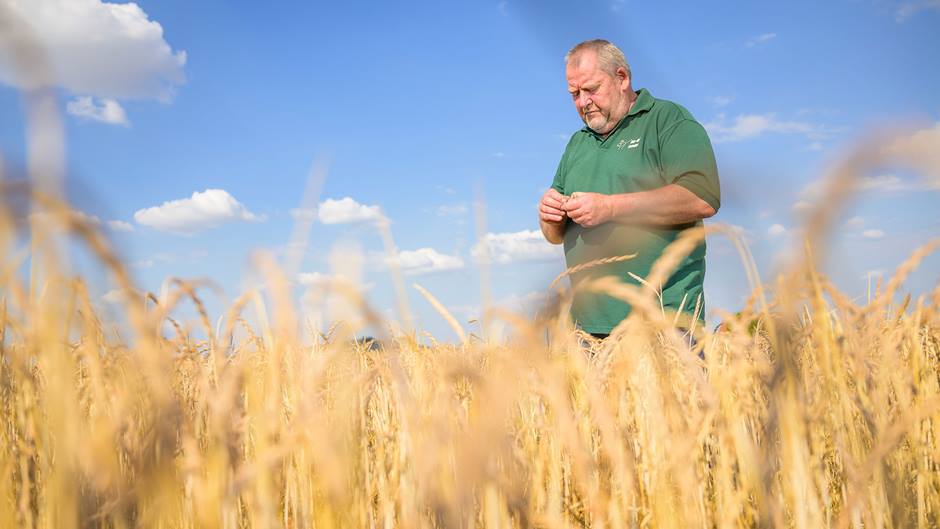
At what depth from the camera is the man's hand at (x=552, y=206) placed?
10.00 feet

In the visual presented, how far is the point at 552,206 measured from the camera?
310 centimetres

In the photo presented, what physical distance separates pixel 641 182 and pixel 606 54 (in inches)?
26.9

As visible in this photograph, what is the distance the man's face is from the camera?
133 inches

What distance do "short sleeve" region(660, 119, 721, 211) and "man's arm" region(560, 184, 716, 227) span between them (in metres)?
0.07

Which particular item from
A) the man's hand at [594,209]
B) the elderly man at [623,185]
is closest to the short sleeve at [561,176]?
the elderly man at [623,185]

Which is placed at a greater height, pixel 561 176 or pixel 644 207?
pixel 561 176

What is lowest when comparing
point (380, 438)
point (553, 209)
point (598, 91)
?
point (380, 438)

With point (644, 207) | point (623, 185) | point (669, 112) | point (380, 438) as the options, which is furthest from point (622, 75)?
point (380, 438)

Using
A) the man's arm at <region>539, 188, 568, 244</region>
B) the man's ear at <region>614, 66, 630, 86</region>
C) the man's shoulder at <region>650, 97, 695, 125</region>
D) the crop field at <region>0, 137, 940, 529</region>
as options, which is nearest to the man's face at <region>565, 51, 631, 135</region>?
the man's ear at <region>614, 66, 630, 86</region>

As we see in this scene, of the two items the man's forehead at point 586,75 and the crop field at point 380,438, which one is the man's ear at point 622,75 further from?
the crop field at point 380,438

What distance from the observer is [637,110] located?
329cm

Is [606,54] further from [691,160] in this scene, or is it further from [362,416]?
[362,416]

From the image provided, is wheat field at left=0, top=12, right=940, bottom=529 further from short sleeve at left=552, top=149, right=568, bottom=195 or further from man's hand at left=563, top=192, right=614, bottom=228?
short sleeve at left=552, top=149, right=568, bottom=195

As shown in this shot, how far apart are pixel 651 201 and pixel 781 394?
1.87 meters
